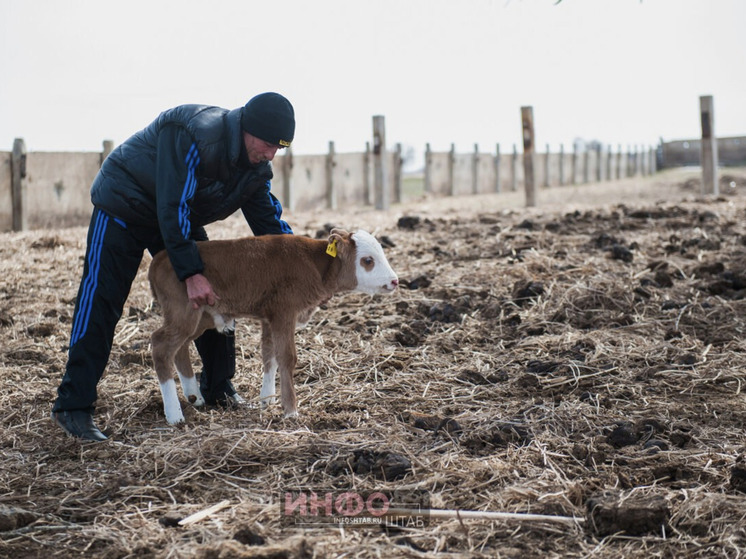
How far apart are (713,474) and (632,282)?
15.6 ft

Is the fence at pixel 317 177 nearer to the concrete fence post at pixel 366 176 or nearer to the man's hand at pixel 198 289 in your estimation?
Answer: the concrete fence post at pixel 366 176

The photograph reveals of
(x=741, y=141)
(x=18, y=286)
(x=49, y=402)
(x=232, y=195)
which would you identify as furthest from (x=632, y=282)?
(x=741, y=141)

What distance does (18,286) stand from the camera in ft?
31.9

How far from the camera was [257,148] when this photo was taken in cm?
554

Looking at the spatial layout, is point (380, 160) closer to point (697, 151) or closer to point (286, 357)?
point (697, 151)

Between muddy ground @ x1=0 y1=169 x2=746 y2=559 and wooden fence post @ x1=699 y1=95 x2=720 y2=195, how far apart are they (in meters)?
9.71

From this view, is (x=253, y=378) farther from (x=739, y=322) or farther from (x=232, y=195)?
(x=739, y=322)

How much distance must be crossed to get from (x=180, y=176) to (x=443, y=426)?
7.19ft

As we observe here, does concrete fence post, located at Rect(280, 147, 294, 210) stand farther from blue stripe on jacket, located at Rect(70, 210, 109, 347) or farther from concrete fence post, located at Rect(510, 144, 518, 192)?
concrete fence post, located at Rect(510, 144, 518, 192)

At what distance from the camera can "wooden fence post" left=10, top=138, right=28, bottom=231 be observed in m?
18.0

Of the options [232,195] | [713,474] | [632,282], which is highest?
[232,195]

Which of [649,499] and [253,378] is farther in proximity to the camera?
Answer: [253,378]

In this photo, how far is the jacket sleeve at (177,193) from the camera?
530cm

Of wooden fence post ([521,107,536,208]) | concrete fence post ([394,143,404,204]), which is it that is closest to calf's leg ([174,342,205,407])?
wooden fence post ([521,107,536,208])
